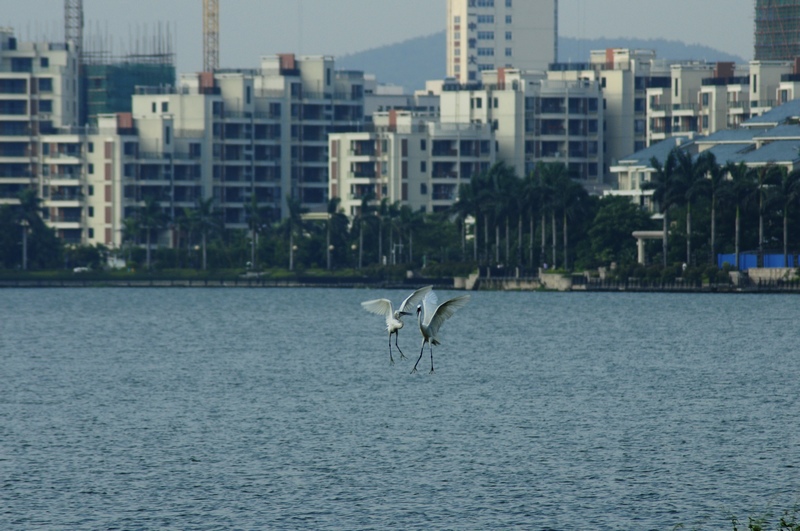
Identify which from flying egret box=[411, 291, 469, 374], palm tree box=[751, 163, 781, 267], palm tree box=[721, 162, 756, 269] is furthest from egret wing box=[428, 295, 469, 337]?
palm tree box=[721, 162, 756, 269]

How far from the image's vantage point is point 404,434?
88312 millimetres

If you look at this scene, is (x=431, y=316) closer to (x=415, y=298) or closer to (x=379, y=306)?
(x=415, y=298)

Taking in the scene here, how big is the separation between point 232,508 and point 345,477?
8.21 m

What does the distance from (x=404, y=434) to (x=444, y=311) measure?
42.7 metres

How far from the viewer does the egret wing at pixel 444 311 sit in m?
45.0

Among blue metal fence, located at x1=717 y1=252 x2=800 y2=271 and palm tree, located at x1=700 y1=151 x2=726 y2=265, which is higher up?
palm tree, located at x1=700 y1=151 x2=726 y2=265

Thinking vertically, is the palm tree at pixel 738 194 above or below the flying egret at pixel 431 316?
above

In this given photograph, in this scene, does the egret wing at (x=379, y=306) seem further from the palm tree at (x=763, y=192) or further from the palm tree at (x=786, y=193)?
the palm tree at (x=763, y=192)

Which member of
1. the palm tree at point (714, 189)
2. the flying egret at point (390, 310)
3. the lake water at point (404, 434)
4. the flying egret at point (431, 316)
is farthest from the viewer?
the palm tree at point (714, 189)

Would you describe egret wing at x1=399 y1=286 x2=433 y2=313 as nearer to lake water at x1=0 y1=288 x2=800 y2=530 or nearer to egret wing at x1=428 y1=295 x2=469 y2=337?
egret wing at x1=428 y1=295 x2=469 y2=337

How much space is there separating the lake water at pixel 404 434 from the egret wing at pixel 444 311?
1908cm

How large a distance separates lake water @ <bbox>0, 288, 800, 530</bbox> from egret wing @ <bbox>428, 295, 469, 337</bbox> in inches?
751

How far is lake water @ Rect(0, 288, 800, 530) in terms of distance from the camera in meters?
67.5

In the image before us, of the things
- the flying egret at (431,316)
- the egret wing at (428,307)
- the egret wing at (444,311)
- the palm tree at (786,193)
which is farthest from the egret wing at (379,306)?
the palm tree at (786,193)
